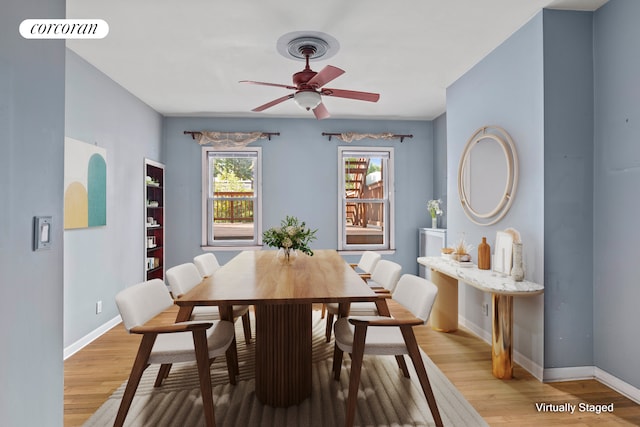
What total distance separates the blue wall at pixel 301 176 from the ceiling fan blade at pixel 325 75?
281 centimetres

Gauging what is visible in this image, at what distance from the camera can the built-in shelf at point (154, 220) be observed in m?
4.70

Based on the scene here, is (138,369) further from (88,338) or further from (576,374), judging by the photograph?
(576,374)

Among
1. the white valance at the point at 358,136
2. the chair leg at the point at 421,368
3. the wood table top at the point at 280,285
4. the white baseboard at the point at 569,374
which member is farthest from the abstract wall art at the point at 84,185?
the white baseboard at the point at 569,374

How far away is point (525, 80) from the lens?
8.96ft

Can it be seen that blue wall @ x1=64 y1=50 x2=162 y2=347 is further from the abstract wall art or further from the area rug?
the area rug

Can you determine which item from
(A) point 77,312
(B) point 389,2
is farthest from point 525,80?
(A) point 77,312

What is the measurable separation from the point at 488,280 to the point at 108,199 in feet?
12.1

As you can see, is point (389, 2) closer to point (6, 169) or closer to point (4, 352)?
point (6, 169)

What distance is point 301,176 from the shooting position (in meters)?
5.36

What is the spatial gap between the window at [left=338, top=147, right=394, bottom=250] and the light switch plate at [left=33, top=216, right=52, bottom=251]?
4424mm

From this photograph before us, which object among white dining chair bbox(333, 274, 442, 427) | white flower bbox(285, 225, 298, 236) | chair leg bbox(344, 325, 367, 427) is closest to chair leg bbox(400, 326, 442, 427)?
white dining chair bbox(333, 274, 442, 427)

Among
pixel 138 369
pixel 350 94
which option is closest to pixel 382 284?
pixel 350 94

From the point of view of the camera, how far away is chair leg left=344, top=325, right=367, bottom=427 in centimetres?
187

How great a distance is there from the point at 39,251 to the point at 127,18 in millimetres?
2158
